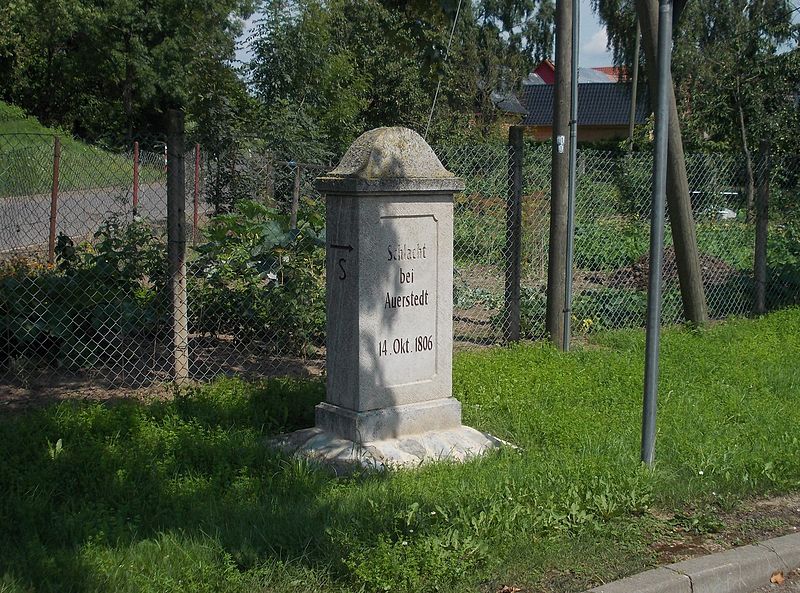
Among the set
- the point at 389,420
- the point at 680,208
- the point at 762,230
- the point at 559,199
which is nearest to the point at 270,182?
the point at 559,199

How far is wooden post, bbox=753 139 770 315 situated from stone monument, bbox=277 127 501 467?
5.51 m

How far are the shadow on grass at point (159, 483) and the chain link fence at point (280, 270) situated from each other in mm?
919

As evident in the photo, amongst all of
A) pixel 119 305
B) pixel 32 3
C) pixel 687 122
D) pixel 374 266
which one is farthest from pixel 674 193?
pixel 32 3

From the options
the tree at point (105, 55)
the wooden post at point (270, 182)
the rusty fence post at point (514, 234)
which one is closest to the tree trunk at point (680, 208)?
the rusty fence post at point (514, 234)

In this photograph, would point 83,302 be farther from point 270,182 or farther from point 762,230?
point 762,230

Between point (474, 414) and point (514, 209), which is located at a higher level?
point (514, 209)

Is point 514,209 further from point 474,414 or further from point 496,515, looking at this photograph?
point 496,515

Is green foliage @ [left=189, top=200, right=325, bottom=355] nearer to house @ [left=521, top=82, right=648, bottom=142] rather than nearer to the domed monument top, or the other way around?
the domed monument top

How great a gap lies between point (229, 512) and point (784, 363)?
523 centimetres

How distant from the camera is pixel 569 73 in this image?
810cm

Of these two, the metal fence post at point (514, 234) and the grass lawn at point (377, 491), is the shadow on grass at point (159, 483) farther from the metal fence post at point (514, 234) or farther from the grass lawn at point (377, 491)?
the metal fence post at point (514, 234)

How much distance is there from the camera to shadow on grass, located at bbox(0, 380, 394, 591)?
4.02m

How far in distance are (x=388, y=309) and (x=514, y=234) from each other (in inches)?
118

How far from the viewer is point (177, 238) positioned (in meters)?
6.71
